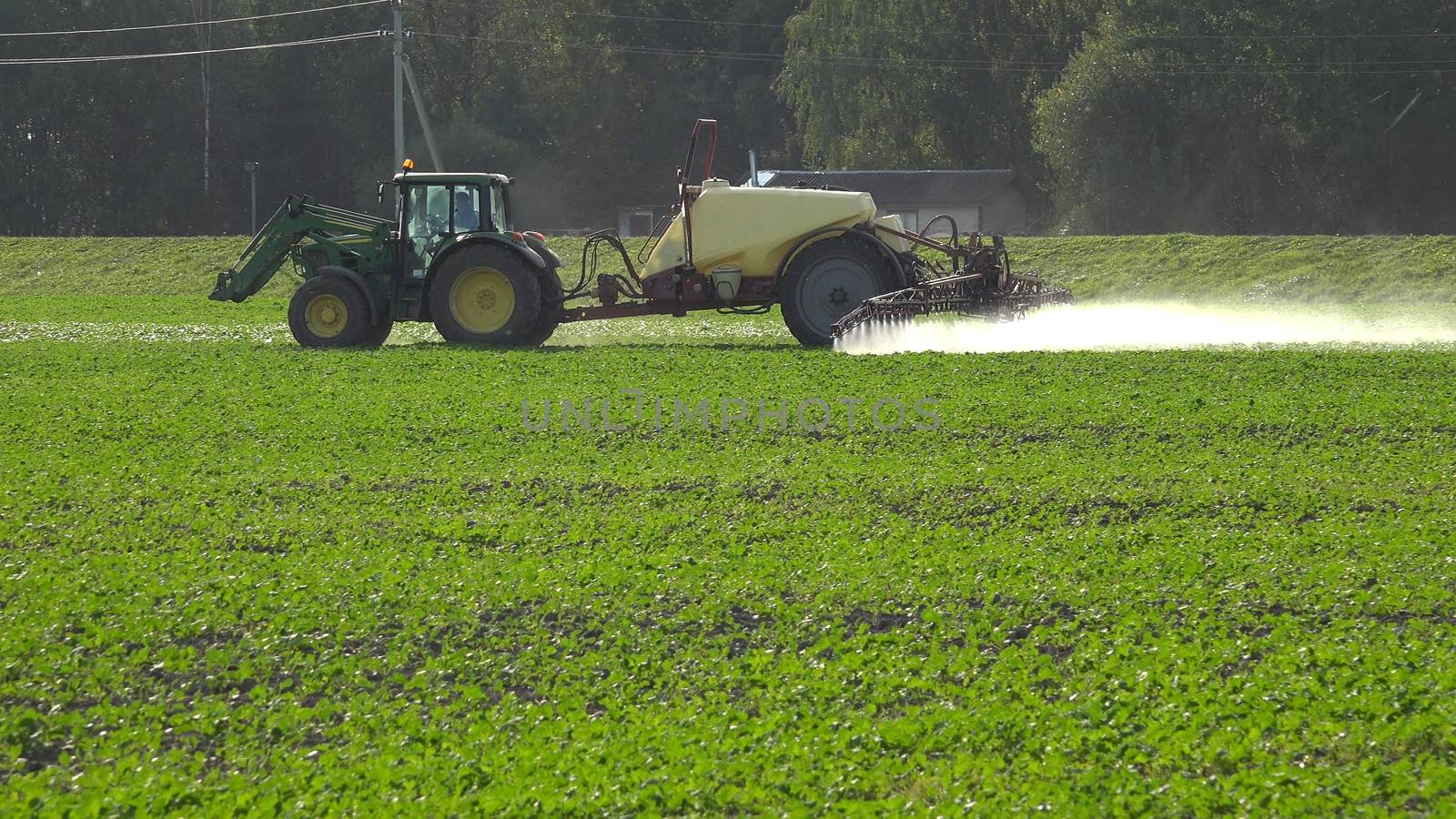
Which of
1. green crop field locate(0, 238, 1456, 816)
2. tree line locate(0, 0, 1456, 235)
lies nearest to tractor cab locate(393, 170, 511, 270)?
green crop field locate(0, 238, 1456, 816)

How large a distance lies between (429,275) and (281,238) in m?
2.34

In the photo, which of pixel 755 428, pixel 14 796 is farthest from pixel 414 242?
pixel 14 796

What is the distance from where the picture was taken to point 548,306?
818 inches

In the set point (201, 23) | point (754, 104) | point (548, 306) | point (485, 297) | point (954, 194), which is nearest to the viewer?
point (485, 297)

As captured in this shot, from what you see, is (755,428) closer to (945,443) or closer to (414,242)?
(945,443)

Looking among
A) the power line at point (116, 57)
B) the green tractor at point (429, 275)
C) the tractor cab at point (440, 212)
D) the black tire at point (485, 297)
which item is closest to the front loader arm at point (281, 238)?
the green tractor at point (429, 275)

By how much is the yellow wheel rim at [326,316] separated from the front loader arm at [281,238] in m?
0.78

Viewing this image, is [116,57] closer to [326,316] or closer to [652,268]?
[326,316]

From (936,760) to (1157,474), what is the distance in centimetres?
589

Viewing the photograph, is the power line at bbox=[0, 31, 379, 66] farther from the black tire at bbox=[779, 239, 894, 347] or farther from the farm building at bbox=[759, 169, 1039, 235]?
the black tire at bbox=[779, 239, 894, 347]

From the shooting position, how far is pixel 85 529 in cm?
1002

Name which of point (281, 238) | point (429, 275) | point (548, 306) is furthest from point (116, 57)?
point (548, 306)

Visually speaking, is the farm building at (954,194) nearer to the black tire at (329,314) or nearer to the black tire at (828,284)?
the black tire at (828,284)

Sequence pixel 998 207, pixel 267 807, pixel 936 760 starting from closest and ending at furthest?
pixel 267 807
pixel 936 760
pixel 998 207
